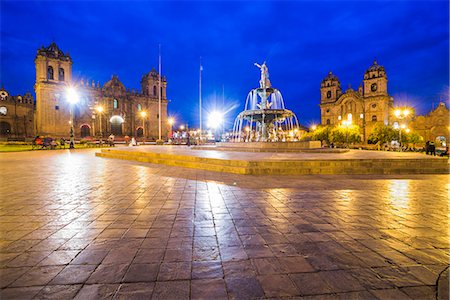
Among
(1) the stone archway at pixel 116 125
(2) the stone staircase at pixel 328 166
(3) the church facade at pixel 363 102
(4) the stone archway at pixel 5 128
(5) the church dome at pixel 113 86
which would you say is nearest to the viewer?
(2) the stone staircase at pixel 328 166

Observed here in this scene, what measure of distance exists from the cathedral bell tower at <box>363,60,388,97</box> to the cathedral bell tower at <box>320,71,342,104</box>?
7670 millimetres

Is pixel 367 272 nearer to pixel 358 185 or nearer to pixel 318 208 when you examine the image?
pixel 318 208

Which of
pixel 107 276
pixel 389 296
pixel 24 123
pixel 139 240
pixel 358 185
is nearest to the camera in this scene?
pixel 389 296

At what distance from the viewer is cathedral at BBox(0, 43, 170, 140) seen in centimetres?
4412

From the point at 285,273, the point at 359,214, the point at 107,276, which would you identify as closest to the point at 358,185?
the point at 359,214

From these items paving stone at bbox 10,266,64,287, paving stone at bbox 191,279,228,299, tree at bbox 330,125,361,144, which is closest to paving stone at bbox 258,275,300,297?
paving stone at bbox 191,279,228,299

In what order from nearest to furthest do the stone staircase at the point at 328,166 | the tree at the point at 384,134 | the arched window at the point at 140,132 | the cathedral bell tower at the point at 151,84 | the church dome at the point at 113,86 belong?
the stone staircase at the point at 328,166 → the tree at the point at 384,134 → the church dome at the point at 113,86 → the arched window at the point at 140,132 → the cathedral bell tower at the point at 151,84

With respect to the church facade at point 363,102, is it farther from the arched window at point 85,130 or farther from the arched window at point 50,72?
the arched window at point 50,72

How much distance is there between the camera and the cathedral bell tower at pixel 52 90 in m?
43.7

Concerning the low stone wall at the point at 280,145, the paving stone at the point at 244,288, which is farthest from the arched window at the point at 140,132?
the paving stone at the point at 244,288

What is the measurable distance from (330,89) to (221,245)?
69453 millimetres

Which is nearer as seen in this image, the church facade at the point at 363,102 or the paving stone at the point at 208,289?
the paving stone at the point at 208,289

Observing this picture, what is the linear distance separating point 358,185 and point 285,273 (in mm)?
5630

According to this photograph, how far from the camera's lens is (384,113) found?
54.5m
